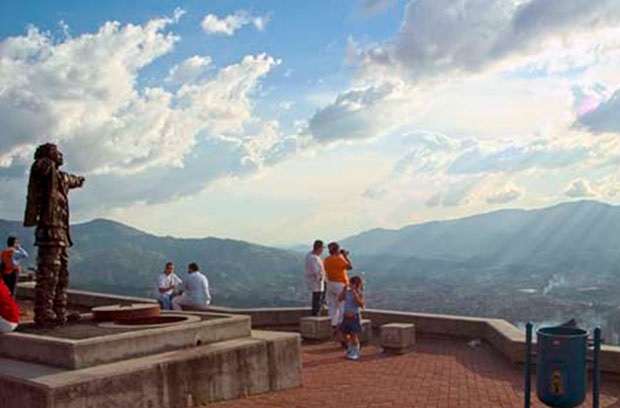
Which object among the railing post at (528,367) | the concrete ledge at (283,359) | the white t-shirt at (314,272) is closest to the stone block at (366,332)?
the white t-shirt at (314,272)

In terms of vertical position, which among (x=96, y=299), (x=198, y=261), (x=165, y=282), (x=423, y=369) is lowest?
(x=198, y=261)

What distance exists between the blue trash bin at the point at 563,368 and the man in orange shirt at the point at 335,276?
642 cm

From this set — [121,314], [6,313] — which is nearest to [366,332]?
[121,314]

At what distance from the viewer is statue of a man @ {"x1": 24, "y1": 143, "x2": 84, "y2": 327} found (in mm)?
9250

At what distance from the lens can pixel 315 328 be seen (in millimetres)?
13336

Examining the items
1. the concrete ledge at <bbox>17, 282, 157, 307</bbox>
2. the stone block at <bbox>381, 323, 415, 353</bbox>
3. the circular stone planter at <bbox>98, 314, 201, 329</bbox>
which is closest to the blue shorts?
the stone block at <bbox>381, 323, 415, 353</bbox>

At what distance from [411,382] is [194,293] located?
6266mm

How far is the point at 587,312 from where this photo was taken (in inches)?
2183

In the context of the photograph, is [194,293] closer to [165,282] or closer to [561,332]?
[165,282]

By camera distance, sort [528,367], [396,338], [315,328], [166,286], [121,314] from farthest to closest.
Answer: [166,286], [315,328], [396,338], [121,314], [528,367]

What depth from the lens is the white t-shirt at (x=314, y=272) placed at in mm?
14008

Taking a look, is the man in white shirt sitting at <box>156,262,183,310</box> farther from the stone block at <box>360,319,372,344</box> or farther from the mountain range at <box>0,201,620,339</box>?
the mountain range at <box>0,201,620,339</box>

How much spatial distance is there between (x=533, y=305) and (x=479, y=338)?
5350cm

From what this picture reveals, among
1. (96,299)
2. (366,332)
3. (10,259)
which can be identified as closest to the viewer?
(366,332)
